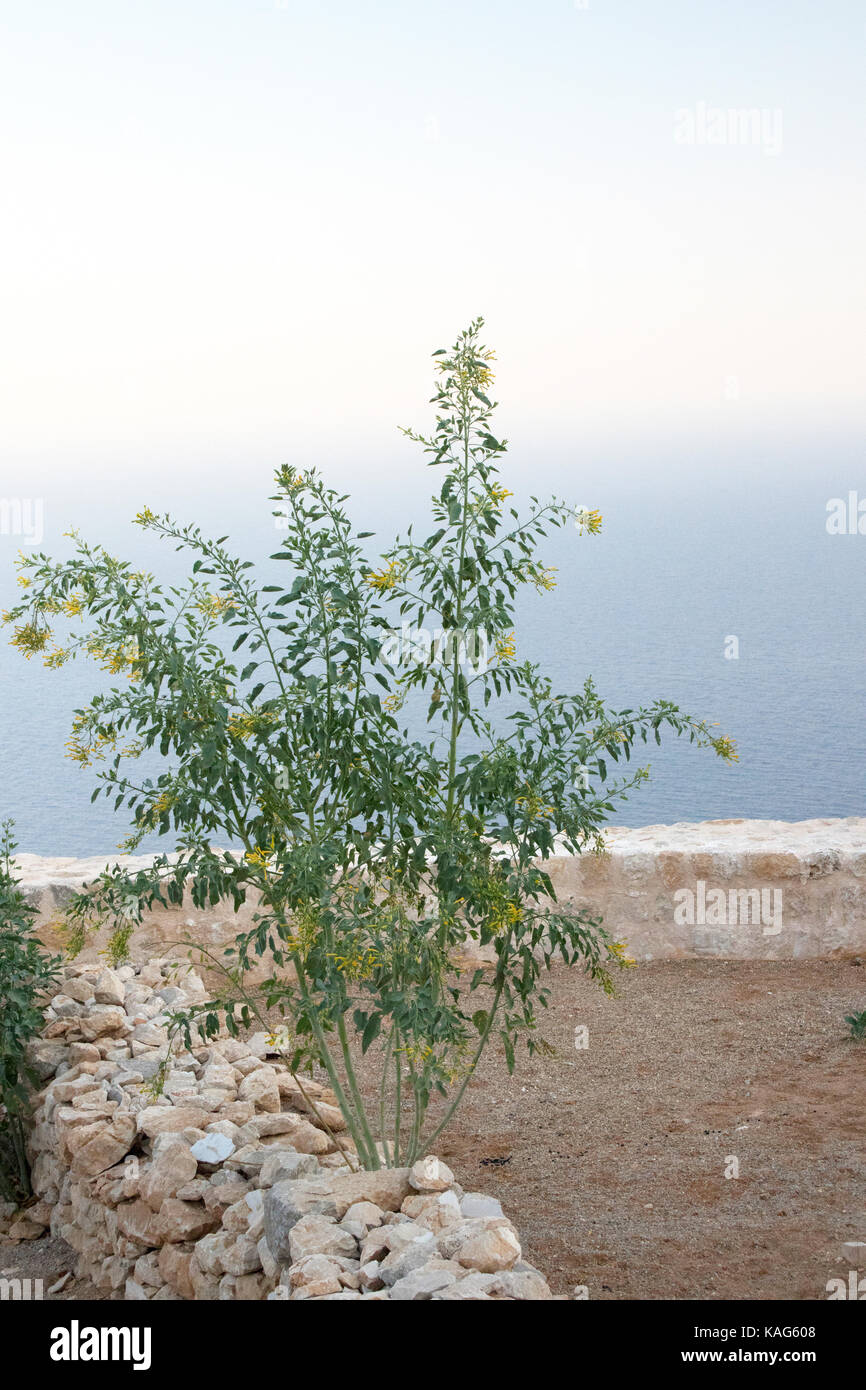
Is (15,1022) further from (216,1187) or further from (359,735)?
(359,735)

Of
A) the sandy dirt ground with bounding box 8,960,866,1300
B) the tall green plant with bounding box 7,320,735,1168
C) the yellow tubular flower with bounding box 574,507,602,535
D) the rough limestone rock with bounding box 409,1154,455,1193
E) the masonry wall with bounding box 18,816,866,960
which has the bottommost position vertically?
the sandy dirt ground with bounding box 8,960,866,1300

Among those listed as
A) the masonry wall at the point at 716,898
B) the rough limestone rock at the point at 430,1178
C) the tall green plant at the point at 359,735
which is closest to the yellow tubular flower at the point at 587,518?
the tall green plant at the point at 359,735

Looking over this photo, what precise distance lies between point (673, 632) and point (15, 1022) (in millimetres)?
16353

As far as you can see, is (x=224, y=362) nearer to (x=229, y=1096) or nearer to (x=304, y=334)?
(x=304, y=334)

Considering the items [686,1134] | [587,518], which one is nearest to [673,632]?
[686,1134]

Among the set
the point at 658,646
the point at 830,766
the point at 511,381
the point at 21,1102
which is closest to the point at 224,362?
the point at 511,381

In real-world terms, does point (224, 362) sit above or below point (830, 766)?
above

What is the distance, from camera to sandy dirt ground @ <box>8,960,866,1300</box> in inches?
150

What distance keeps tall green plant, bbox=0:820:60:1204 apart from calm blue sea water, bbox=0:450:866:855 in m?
3.29

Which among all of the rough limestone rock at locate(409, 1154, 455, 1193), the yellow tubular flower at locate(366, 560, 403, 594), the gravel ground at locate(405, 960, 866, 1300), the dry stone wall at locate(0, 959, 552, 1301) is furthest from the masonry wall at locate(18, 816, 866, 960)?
the yellow tubular flower at locate(366, 560, 403, 594)

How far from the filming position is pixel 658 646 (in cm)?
1936

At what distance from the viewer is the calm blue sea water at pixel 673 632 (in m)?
14.2

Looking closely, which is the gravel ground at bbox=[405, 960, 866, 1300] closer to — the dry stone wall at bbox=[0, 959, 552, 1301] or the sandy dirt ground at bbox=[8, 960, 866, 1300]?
the sandy dirt ground at bbox=[8, 960, 866, 1300]

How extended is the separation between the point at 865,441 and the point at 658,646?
10.5m
